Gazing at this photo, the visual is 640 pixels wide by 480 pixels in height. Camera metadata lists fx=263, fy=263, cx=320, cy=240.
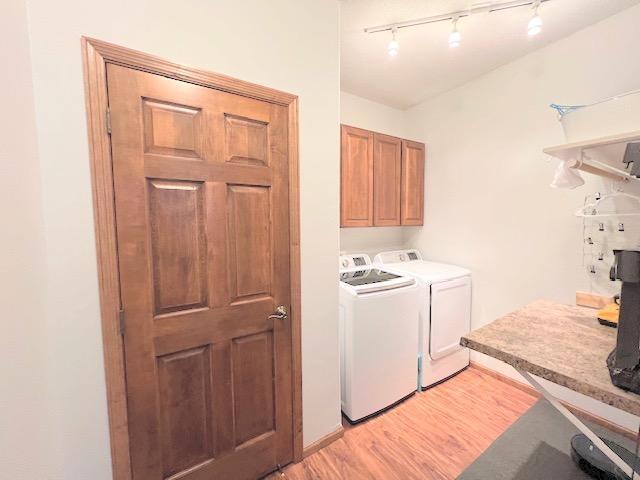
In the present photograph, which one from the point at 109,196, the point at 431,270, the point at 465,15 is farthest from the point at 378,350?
the point at 465,15

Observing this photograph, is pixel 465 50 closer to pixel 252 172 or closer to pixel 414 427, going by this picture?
pixel 252 172

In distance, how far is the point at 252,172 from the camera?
4.41 feet

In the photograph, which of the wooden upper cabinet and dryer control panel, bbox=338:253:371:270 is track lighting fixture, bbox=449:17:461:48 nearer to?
the wooden upper cabinet

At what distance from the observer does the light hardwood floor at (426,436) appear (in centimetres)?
156

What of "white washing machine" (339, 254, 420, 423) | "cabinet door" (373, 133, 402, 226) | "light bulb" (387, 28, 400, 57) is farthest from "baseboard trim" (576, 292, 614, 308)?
"light bulb" (387, 28, 400, 57)

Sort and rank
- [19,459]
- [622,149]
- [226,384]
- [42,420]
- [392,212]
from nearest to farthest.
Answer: [19,459] < [42,420] < [622,149] < [226,384] < [392,212]

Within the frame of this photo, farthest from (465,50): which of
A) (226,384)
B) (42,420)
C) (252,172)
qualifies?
(42,420)

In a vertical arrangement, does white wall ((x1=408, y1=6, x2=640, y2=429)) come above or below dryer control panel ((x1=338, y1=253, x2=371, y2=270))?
above

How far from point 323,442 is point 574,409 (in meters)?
1.93

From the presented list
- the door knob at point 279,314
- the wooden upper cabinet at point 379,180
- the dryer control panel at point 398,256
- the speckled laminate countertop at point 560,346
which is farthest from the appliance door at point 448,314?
the door knob at point 279,314

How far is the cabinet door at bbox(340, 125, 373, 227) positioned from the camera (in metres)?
2.20

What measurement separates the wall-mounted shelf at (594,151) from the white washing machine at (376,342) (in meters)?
1.23

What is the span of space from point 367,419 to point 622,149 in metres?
2.18

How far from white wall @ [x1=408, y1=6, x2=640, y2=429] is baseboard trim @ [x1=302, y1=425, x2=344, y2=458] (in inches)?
65.9
